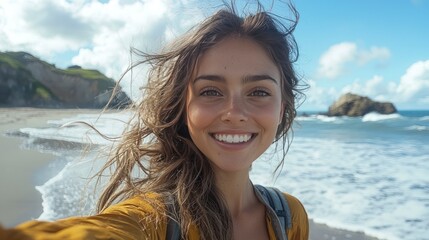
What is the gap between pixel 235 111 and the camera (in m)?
2.01

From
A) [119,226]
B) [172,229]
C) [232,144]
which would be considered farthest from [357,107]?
[119,226]

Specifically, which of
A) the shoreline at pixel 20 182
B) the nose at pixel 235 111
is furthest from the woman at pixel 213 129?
the shoreline at pixel 20 182

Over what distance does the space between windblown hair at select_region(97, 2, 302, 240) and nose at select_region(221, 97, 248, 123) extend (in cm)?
27

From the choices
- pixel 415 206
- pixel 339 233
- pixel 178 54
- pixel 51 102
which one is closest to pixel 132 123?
pixel 178 54

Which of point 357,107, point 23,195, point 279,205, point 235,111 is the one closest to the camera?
point 235,111

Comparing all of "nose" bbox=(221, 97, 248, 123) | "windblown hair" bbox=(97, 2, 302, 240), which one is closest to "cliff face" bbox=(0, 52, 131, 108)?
"windblown hair" bbox=(97, 2, 302, 240)

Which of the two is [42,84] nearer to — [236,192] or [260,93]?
[236,192]

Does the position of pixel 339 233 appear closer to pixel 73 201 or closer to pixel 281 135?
pixel 281 135

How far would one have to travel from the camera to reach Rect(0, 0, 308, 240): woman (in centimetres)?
203

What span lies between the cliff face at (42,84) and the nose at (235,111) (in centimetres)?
5546

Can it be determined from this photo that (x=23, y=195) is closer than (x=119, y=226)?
No

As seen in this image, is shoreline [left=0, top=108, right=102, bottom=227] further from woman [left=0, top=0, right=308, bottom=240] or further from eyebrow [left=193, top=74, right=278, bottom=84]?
eyebrow [left=193, top=74, right=278, bottom=84]

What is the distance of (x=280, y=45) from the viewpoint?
231 centimetres

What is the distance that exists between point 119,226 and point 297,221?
1.08 m
